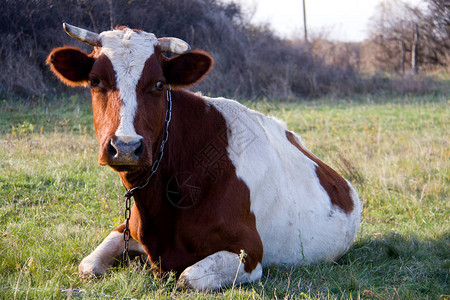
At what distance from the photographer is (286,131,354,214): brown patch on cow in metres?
4.86

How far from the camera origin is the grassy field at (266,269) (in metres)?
3.59

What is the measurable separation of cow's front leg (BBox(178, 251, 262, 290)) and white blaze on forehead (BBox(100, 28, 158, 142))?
106 cm

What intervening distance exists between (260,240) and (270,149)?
908 mm

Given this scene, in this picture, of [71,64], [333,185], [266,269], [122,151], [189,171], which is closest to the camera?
[122,151]

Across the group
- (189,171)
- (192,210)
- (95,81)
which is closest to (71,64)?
(95,81)

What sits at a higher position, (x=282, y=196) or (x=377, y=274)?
(x=282, y=196)

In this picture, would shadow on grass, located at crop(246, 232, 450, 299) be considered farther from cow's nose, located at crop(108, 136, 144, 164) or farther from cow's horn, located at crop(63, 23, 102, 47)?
cow's horn, located at crop(63, 23, 102, 47)

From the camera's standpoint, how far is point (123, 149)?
2996mm

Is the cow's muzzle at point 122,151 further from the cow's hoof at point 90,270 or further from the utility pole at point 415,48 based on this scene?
the utility pole at point 415,48

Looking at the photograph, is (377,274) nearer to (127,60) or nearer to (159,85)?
(159,85)

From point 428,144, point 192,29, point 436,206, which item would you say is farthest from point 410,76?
point 436,206

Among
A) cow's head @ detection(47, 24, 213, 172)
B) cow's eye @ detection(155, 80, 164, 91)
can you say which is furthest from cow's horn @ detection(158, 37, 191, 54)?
cow's eye @ detection(155, 80, 164, 91)

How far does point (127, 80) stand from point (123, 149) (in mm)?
557

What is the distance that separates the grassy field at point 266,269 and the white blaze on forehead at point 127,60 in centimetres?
109
